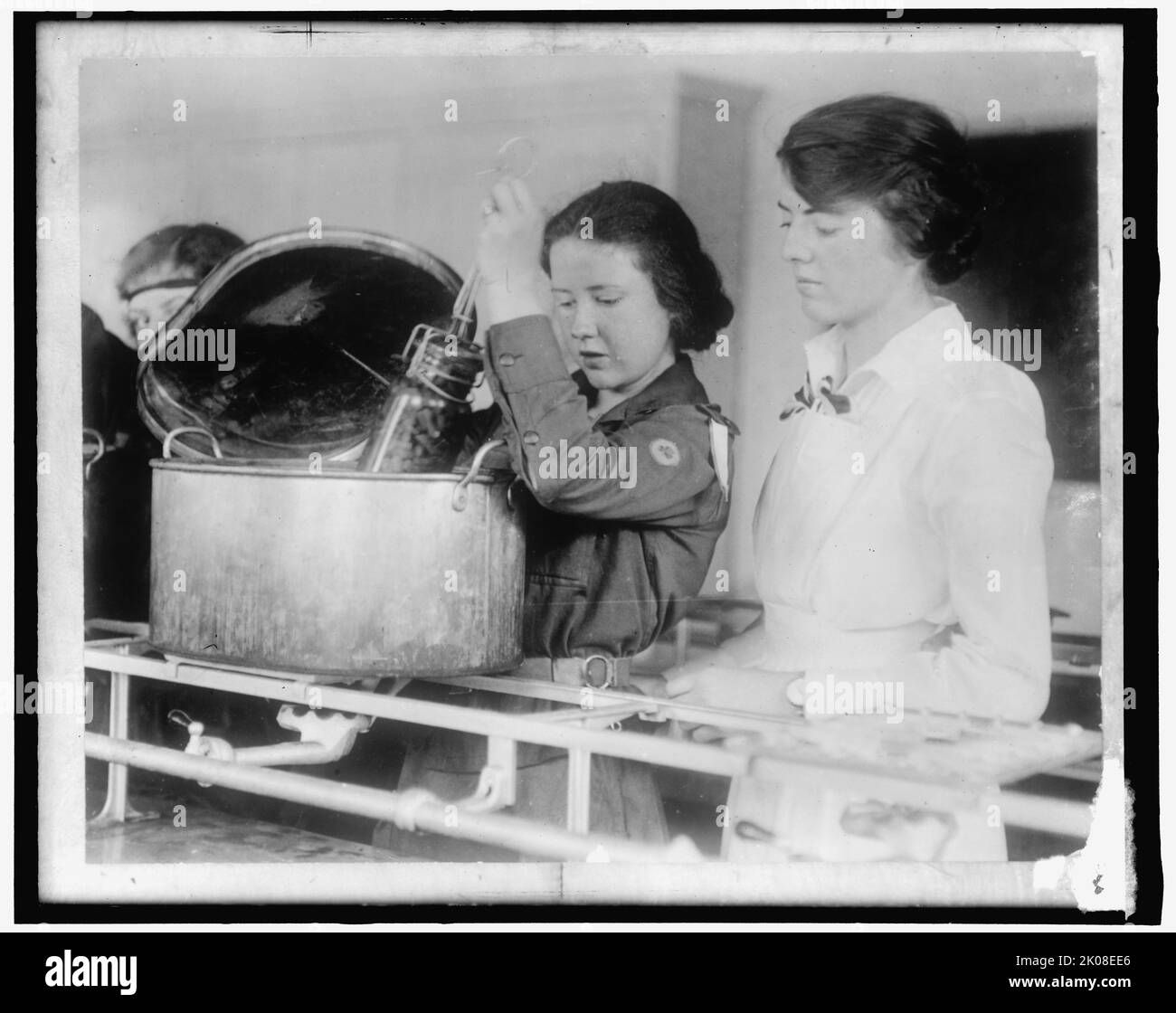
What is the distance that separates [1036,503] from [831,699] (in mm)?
599

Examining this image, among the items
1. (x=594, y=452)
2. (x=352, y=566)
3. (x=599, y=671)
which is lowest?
(x=599, y=671)

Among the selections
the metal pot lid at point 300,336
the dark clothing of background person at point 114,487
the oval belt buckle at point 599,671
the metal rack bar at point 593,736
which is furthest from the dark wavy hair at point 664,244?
the dark clothing of background person at point 114,487

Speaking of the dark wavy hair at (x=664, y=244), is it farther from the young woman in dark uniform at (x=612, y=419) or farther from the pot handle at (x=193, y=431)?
the pot handle at (x=193, y=431)

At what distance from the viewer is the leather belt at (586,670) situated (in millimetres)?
2910

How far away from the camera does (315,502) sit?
276 cm

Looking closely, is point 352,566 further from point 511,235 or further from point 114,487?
point 511,235

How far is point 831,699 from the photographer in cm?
285

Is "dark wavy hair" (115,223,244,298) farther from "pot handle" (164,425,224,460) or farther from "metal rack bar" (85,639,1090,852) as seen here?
"metal rack bar" (85,639,1090,852)

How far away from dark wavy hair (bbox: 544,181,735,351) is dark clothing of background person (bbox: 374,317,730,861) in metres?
0.09

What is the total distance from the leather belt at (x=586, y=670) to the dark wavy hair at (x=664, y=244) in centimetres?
70

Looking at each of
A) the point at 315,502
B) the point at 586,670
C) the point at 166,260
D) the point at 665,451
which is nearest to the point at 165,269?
the point at 166,260

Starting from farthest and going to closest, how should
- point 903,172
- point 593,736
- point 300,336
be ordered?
1. point 300,336
2. point 903,172
3. point 593,736

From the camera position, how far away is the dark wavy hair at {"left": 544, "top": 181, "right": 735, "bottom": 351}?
288cm

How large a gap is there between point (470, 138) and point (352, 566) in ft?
3.17
